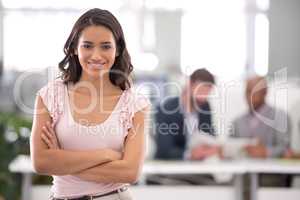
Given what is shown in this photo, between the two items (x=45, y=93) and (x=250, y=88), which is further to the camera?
(x=250, y=88)

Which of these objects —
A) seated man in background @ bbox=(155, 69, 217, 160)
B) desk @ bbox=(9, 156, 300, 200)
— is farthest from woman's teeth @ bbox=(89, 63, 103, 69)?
desk @ bbox=(9, 156, 300, 200)

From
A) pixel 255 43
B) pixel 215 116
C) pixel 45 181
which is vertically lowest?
pixel 45 181

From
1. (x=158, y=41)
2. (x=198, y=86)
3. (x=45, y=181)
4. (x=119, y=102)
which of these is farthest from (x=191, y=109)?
(x=158, y=41)

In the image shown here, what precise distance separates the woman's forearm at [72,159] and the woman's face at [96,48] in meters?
0.21

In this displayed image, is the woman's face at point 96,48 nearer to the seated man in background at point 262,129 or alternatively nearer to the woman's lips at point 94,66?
the woman's lips at point 94,66

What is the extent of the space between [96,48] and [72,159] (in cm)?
27

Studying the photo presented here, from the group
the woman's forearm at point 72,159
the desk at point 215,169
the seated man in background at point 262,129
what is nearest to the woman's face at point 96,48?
the woman's forearm at point 72,159

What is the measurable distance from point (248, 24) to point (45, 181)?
4362 millimetres

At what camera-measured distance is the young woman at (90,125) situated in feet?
4.19

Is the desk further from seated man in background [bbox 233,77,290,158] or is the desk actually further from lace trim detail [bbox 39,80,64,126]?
lace trim detail [bbox 39,80,64,126]

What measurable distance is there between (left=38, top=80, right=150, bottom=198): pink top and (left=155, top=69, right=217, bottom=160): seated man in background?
3.53 feet

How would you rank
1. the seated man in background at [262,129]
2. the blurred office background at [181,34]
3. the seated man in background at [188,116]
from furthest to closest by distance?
the blurred office background at [181,34] < the seated man in background at [262,129] < the seated man in background at [188,116]

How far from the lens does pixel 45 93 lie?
1.33 m

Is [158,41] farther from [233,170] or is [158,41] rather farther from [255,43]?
[233,170]
